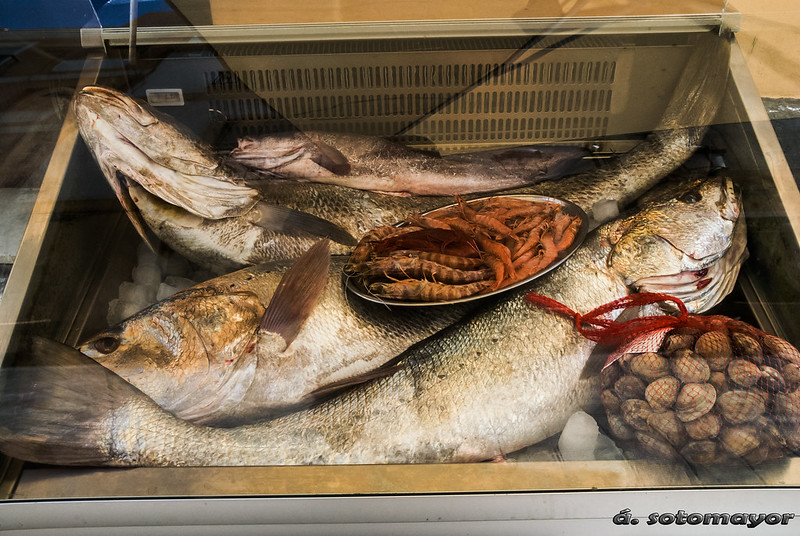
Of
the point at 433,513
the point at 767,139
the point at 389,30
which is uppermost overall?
the point at 389,30

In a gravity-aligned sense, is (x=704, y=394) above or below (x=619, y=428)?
above

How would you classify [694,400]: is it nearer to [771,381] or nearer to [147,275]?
[771,381]

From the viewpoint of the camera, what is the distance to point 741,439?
45.3 inches

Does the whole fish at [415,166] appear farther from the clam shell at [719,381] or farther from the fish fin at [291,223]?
the clam shell at [719,381]

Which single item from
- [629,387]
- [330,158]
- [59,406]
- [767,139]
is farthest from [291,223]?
[767,139]

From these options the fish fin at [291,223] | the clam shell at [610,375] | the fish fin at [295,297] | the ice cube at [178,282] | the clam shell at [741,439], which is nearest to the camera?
the clam shell at [741,439]

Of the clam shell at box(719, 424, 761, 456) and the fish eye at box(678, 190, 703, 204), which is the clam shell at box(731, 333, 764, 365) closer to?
the clam shell at box(719, 424, 761, 456)

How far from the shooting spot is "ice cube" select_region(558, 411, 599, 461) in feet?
4.02

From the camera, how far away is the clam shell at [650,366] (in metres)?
1.21

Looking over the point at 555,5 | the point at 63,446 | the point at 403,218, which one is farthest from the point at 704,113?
the point at 63,446

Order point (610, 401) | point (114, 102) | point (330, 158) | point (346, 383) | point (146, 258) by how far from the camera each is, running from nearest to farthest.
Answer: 1. point (610, 401)
2. point (346, 383)
3. point (114, 102)
4. point (146, 258)
5. point (330, 158)

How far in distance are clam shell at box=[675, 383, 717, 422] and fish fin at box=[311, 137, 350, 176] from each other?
1.04 meters

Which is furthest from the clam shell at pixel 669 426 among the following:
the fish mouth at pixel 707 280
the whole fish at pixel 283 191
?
the whole fish at pixel 283 191

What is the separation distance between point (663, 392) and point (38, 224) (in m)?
1.48
